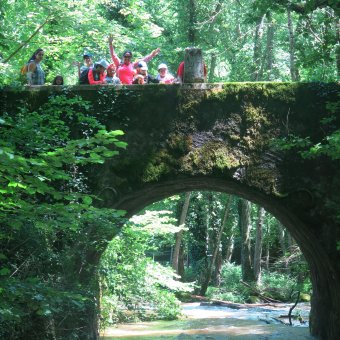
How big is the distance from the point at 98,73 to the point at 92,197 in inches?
103

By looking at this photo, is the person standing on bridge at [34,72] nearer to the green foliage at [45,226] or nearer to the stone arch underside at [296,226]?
the green foliage at [45,226]

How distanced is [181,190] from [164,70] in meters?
2.20

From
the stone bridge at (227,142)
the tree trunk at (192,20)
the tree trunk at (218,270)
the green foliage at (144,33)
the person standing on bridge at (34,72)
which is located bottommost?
the tree trunk at (218,270)

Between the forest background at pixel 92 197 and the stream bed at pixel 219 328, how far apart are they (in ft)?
A: 1.97

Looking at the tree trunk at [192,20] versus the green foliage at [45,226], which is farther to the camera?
the tree trunk at [192,20]

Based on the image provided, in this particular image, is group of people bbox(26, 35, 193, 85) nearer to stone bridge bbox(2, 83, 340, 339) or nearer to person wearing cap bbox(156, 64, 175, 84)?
person wearing cap bbox(156, 64, 175, 84)

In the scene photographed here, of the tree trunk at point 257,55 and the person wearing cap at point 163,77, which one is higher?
the tree trunk at point 257,55

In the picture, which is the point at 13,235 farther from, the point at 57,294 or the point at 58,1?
the point at 58,1

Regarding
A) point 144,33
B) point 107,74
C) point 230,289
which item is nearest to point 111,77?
point 107,74

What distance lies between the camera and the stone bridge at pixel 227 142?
28.4 feet

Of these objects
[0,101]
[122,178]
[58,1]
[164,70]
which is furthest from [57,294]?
[58,1]

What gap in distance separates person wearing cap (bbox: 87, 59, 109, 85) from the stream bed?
15.3 ft

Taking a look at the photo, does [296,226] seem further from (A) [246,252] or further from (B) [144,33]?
(B) [144,33]

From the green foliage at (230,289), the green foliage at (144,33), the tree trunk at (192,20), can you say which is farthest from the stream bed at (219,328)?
the tree trunk at (192,20)
